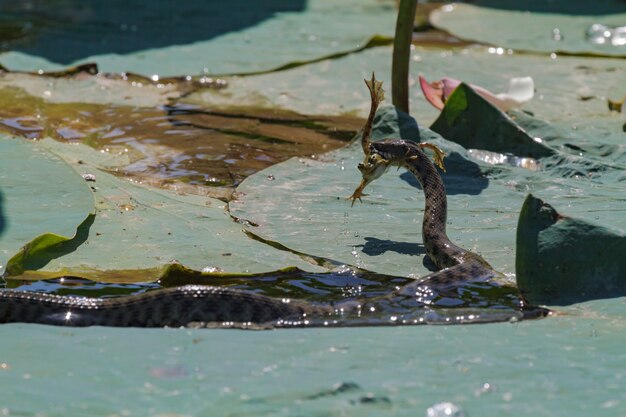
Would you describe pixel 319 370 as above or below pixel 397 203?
below

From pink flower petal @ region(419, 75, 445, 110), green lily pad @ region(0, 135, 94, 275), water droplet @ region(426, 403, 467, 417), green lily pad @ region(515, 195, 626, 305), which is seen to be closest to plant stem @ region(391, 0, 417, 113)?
pink flower petal @ region(419, 75, 445, 110)

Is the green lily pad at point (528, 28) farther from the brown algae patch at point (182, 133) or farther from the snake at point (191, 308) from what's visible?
the snake at point (191, 308)

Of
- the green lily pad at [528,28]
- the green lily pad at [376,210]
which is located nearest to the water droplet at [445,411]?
the green lily pad at [376,210]

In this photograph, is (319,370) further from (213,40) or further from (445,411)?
(213,40)

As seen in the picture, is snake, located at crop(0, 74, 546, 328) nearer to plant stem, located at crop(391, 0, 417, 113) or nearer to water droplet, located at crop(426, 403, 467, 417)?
water droplet, located at crop(426, 403, 467, 417)

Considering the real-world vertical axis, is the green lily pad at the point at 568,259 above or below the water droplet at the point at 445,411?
above

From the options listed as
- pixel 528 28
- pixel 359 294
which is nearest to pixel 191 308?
pixel 359 294
